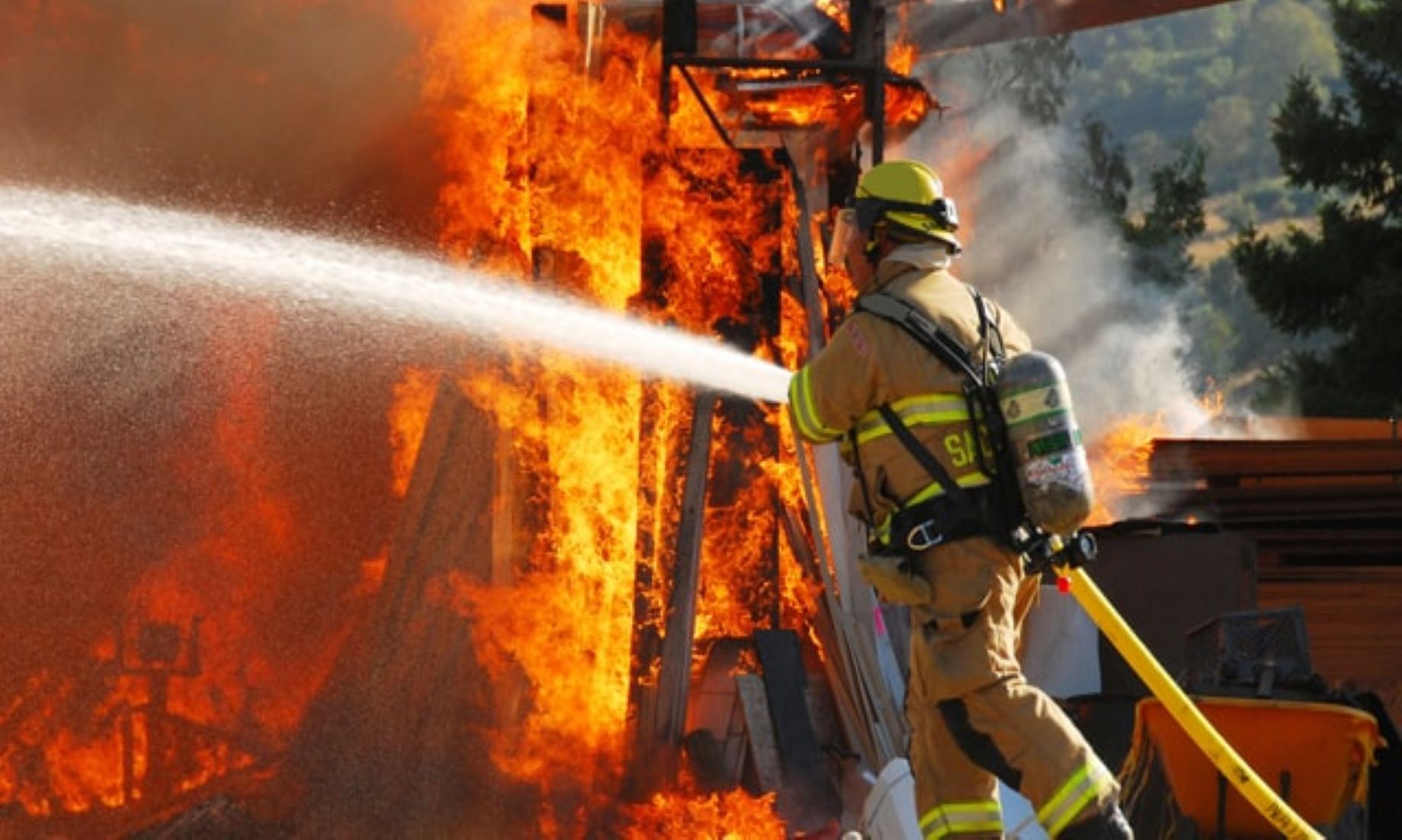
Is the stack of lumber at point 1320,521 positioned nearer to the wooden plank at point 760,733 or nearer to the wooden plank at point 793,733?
the wooden plank at point 793,733

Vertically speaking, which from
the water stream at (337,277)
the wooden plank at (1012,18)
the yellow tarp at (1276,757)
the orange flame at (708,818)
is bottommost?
the orange flame at (708,818)

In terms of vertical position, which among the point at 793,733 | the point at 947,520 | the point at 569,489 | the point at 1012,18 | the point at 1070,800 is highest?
the point at 1012,18

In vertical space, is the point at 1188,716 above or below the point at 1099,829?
above

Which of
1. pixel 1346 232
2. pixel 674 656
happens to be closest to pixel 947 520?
pixel 674 656

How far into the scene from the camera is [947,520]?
17.7 ft

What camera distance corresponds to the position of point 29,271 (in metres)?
9.76

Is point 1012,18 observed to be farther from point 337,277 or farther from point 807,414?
point 807,414

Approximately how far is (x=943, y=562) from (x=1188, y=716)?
2.76 ft

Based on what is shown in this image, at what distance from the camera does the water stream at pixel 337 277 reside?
893cm

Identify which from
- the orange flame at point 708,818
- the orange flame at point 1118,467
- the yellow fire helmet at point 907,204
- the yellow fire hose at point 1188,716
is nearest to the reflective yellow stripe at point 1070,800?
the yellow fire hose at point 1188,716

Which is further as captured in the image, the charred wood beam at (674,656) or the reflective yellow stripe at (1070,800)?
the charred wood beam at (674,656)

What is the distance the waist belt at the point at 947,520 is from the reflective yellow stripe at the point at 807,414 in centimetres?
32

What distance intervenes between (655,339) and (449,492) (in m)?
1.14

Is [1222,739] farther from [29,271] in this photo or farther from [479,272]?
[29,271]
